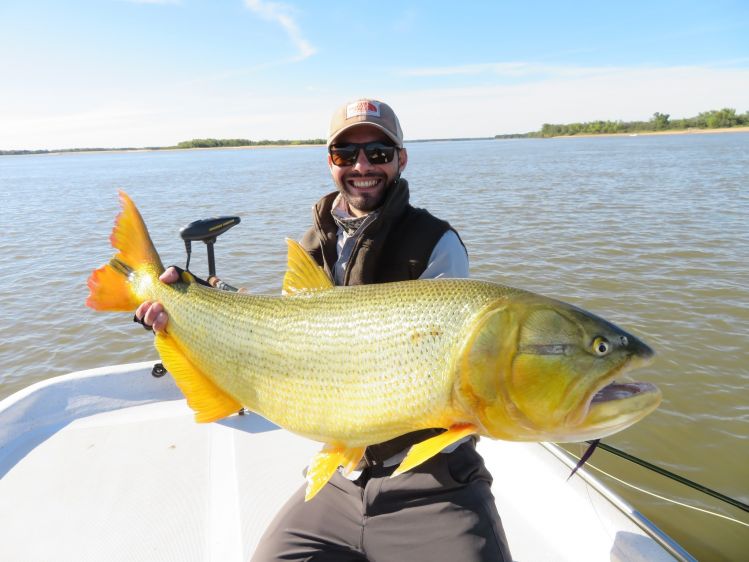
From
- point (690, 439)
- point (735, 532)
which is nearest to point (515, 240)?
point (690, 439)

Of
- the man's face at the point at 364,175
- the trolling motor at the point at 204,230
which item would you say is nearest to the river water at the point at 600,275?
the man's face at the point at 364,175

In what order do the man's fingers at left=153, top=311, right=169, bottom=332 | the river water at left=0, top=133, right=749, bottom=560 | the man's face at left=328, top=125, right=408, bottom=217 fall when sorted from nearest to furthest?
the man's fingers at left=153, top=311, right=169, bottom=332 < the man's face at left=328, top=125, right=408, bottom=217 < the river water at left=0, top=133, right=749, bottom=560

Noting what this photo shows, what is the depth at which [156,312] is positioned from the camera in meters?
2.86

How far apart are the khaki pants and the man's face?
5.33 ft

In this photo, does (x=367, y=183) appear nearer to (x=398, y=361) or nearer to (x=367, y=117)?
(x=367, y=117)

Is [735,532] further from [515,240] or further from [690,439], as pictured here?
[515,240]

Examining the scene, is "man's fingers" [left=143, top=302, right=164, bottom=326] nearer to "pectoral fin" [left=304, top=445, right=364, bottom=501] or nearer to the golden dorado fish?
the golden dorado fish

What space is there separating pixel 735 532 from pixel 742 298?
609 centimetres

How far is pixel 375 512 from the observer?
264cm

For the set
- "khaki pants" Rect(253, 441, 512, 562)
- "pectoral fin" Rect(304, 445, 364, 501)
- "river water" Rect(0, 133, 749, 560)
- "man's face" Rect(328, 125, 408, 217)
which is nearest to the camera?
"pectoral fin" Rect(304, 445, 364, 501)

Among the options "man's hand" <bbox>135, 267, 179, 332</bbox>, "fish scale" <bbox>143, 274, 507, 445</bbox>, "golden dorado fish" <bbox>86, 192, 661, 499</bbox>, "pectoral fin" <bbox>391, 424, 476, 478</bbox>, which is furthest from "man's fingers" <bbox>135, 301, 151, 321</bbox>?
"pectoral fin" <bbox>391, 424, 476, 478</bbox>

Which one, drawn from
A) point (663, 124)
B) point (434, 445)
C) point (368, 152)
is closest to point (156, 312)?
point (368, 152)

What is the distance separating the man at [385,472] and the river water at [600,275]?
3.14 m

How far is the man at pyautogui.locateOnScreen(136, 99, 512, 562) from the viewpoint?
2.52m
